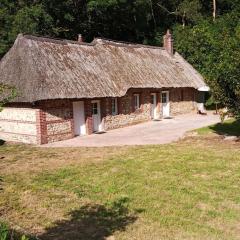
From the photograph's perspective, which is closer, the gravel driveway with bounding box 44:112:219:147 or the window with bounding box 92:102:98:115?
the gravel driveway with bounding box 44:112:219:147

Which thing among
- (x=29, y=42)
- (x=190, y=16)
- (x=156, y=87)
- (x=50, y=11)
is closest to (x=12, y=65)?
(x=29, y=42)

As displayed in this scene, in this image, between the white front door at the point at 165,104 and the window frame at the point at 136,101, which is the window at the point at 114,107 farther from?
the white front door at the point at 165,104

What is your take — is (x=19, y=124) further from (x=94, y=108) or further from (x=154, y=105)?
(x=154, y=105)

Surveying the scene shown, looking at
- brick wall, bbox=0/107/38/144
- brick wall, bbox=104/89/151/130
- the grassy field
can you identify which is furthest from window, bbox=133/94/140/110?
the grassy field

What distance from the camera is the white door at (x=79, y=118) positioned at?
23.6m

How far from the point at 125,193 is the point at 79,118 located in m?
11.9

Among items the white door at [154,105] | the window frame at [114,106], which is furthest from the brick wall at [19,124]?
the white door at [154,105]

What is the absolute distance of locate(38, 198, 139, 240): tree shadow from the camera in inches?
374

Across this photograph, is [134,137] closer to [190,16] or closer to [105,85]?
[105,85]

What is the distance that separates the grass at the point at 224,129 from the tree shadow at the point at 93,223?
12957 millimetres

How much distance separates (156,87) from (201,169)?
48.7ft

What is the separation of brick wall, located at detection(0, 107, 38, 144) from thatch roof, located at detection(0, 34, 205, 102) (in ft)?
3.46

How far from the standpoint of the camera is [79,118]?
23.9 m

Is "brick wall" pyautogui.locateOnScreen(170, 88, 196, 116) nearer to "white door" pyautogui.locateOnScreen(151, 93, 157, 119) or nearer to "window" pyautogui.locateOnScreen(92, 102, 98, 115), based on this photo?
"white door" pyautogui.locateOnScreen(151, 93, 157, 119)
